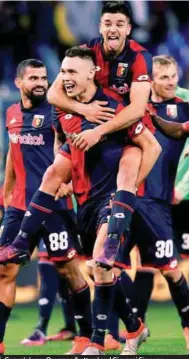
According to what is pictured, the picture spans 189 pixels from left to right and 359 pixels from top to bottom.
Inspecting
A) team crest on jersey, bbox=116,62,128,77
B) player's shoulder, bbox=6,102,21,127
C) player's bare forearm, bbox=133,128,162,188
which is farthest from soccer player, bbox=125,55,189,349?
player's shoulder, bbox=6,102,21,127

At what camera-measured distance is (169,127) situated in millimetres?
8555

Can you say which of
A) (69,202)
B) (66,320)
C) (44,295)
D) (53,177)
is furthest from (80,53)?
(66,320)

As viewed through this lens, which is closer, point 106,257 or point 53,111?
point 106,257

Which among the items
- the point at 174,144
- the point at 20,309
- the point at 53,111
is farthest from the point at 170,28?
the point at 53,111

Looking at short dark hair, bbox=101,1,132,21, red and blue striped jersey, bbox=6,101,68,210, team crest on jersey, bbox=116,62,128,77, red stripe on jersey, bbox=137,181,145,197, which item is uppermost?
Result: short dark hair, bbox=101,1,132,21

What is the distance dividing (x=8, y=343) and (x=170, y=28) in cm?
795

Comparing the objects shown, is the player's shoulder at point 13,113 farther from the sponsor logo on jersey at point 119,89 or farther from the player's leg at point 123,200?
the player's leg at point 123,200

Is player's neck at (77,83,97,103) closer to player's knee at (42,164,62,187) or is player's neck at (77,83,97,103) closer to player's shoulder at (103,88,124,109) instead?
player's shoulder at (103,88,124,109)

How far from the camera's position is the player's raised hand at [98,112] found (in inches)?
302

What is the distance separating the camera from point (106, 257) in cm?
725

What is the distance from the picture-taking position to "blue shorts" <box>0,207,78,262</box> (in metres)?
8.37

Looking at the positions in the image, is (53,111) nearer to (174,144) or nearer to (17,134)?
(17,134)

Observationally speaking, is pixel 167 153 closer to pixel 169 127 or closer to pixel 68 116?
pixel 169 127

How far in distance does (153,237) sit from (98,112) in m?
1.50
